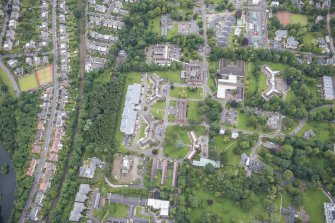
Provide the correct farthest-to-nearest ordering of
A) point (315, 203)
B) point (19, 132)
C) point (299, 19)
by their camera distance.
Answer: point (299, 19) < point (19, 132) < point (315, 203)

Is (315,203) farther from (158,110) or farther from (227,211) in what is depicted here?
(158,110)

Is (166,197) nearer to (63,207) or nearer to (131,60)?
(63,207)

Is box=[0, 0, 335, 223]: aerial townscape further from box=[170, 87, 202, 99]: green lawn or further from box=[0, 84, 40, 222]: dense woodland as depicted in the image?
box=[170, 87, 202, 99]: green lawn

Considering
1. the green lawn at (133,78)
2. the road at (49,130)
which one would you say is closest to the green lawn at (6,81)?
the road at (49,130)

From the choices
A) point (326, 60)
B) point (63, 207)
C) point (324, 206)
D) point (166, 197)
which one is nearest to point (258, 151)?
point (324, 206)

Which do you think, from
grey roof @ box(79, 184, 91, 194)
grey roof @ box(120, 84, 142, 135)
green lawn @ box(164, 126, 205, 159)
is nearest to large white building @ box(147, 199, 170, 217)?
green lawn @ box(164, 126, 205, 159)

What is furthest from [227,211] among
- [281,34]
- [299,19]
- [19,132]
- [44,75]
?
[299,19]
